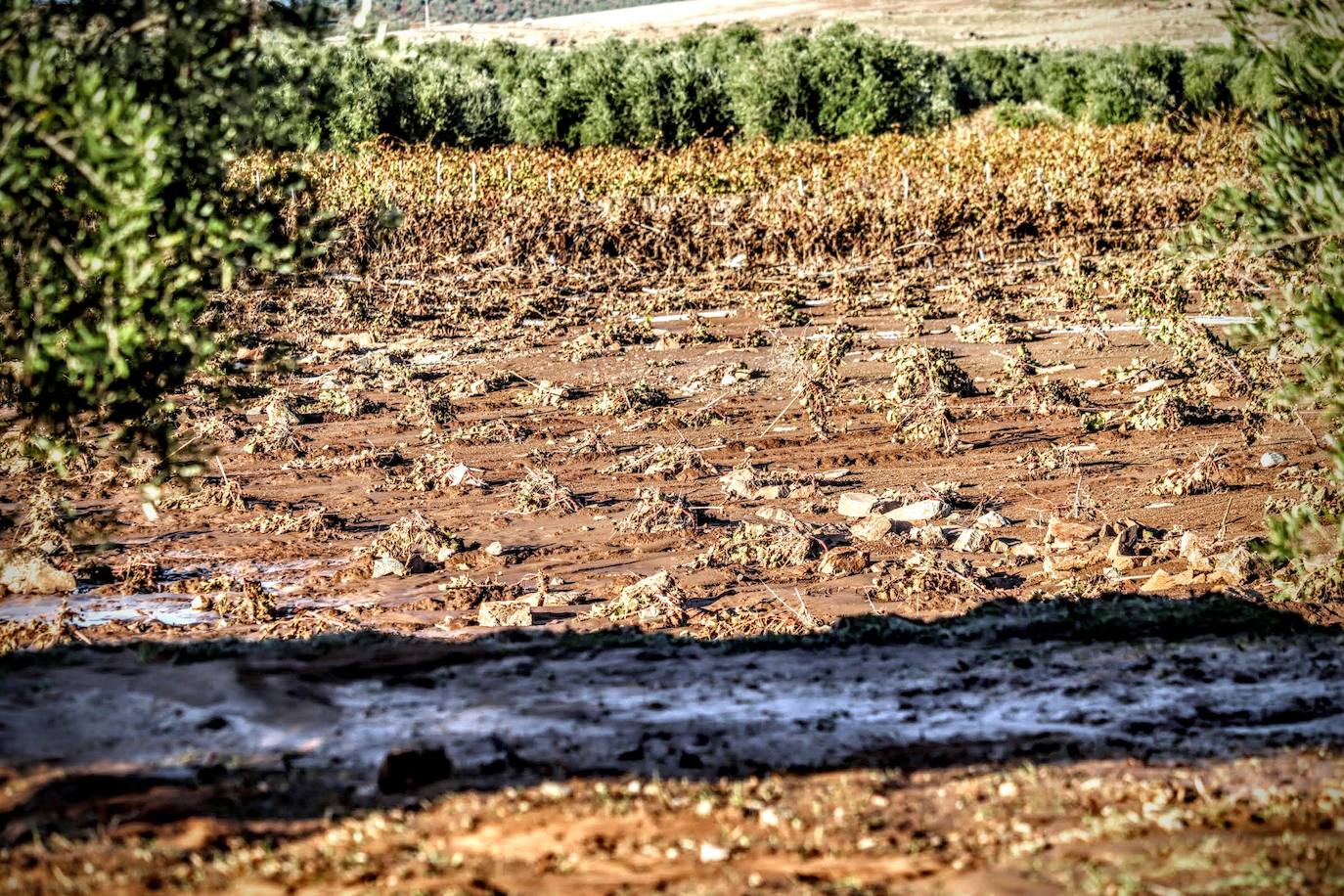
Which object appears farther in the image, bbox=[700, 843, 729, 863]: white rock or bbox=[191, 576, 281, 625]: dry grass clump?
bbox=[191, 576, 281, 625]: dry grass clump

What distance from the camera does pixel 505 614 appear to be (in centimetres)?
1127

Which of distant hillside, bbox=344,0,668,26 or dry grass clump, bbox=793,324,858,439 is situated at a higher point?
distant hillside, bbox=344,0,668,26

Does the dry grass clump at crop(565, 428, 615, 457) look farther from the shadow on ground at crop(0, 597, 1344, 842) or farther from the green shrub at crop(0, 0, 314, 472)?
the green shrub at crop(0, 0, 314, 472)

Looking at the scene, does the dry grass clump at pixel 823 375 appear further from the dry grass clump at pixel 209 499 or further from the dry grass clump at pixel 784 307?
the dry grass clump at pixel 209 499

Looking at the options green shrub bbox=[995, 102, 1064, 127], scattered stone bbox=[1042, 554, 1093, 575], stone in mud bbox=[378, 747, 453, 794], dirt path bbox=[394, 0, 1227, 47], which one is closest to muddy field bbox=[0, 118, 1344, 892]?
stone in mud bbox=[378, 747, 453, 794]

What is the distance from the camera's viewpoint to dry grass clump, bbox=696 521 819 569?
12.6 m

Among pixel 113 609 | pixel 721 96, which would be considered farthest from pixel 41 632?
pixel 721 96

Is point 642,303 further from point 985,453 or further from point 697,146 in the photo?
point 697,146

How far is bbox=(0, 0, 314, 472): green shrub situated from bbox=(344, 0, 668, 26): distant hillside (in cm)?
16409

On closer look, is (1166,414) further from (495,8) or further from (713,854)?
(495,8)

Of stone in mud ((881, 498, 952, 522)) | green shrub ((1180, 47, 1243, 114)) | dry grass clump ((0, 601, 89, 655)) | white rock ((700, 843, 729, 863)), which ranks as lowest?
stone in mud ((881, 498, 952, 522))

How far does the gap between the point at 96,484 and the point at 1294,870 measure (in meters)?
13.4

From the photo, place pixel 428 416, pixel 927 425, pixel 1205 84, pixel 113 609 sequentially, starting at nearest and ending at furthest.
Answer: pixel 113 609 < pixel 927 425 < pixel 428 416 < pixel 1205 84

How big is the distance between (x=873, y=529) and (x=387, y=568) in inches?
184
